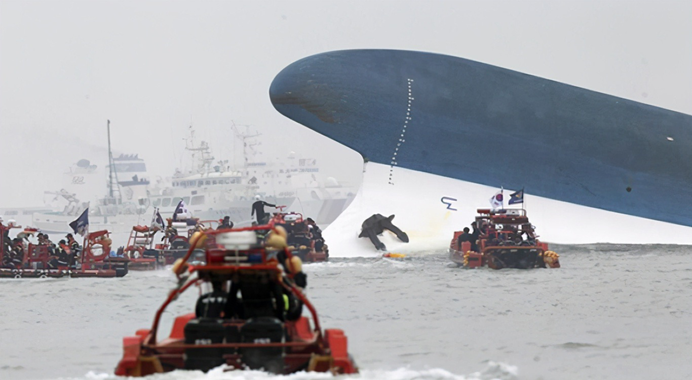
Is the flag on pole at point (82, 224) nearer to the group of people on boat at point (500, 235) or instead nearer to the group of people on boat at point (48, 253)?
the group of people on boat at point (48, 253)

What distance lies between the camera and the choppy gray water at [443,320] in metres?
13.3

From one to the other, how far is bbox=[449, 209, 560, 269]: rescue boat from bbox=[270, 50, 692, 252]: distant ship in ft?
18.9

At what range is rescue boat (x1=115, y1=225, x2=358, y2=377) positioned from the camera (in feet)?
30.8

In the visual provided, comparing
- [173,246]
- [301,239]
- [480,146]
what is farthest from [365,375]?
[480,146]

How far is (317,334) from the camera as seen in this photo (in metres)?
9.70

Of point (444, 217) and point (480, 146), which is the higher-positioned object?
point (480, 146)

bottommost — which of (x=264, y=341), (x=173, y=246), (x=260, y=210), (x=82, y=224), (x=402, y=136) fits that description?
(x=264, y=341)

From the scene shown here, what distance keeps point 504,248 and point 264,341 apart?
2111 centimetres

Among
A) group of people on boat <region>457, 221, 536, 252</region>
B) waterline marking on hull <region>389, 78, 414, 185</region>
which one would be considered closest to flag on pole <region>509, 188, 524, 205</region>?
group of people on boat <region>457, 221, 536, 252</region>

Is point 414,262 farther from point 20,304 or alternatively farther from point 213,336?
point 213,336

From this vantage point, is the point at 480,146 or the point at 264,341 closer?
the point at 264,341

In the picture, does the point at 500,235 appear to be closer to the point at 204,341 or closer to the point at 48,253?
the point at 48,253

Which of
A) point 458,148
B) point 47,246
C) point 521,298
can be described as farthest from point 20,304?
point 458,148

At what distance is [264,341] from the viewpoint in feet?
31.2
